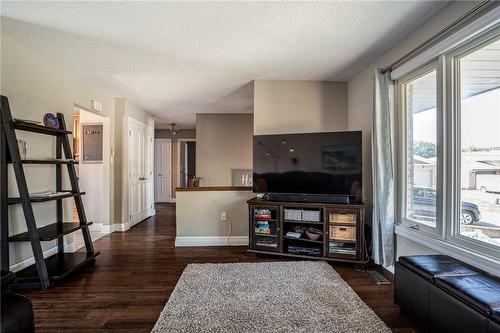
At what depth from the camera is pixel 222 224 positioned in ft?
12.7

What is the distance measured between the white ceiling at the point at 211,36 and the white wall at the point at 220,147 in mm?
2317

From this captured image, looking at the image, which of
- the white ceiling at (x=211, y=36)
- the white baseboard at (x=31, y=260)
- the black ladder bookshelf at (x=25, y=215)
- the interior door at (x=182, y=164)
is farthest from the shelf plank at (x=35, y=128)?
the interior door at (x=182, y=164)

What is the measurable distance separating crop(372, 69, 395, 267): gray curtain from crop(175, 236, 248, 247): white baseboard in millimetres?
1847

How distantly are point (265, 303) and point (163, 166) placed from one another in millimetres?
6956

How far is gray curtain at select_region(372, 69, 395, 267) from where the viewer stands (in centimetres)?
270

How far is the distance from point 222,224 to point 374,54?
116 inches

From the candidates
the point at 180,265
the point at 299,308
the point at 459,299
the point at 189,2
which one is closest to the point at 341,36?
the point at 189,2

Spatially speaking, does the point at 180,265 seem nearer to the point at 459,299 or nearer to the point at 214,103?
the point at 459,299

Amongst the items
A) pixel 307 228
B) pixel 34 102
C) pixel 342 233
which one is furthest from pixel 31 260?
pixel 342 233

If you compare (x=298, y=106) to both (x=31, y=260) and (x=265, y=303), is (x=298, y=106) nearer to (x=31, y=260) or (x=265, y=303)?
(x=265, y=303)

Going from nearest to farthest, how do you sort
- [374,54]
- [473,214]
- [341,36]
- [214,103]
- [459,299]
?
[459,299], [473,214], [341,36], [374,54], [214,103]

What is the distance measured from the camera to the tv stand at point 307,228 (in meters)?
2.93

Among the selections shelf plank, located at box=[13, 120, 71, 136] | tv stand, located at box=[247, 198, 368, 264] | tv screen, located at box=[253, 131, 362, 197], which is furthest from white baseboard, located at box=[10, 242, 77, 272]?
tv screen, located at box=[253, 131, 362, 197]

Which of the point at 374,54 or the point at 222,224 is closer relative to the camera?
the point at 374,54
